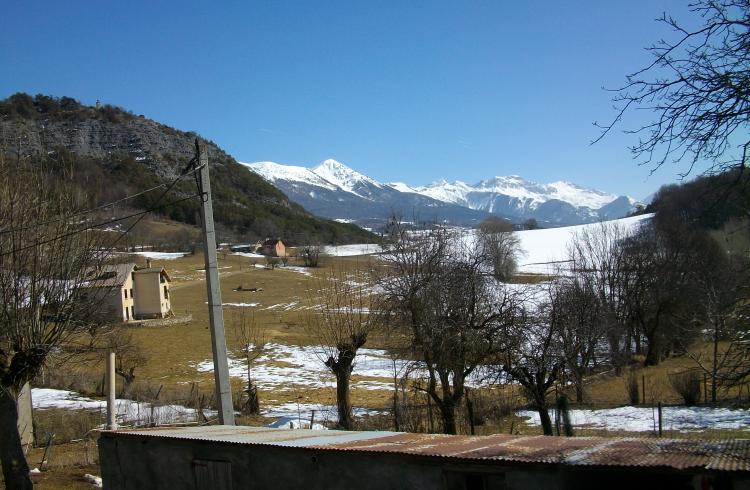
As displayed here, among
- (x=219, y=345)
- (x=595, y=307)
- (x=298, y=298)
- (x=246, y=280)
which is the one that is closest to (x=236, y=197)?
(x=246, y=280)

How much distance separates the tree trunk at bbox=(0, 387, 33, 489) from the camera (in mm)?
A: 10117

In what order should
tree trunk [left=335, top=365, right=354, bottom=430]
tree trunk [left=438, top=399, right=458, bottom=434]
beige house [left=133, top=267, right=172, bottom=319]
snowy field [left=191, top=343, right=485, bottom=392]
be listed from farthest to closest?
beige house [left=133, top=267, right=172, bottom=319] → snowy field [left=191, top=343, right=485, bottom=392] → tree trunk [left=335, top=365, right=354, bottom=430] → tree trunk [left=438, top=399, right=458, bottom=434]

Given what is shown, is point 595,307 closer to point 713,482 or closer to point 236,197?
→ point 713,482

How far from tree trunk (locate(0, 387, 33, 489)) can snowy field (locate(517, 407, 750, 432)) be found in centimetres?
1754

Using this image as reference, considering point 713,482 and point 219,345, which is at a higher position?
point 219,345

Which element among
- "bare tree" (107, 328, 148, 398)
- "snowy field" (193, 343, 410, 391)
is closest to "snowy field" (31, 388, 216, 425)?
"bare tree" (107, 328, 148, 398)

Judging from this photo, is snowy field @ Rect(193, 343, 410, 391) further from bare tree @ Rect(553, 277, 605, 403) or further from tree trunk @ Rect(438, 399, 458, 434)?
tree trunk @ Rect(438, 399, 458, 434)

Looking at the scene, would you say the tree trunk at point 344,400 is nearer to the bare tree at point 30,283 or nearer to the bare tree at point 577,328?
the bare tree at point 577,328

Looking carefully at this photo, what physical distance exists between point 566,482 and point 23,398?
15828 millimetres

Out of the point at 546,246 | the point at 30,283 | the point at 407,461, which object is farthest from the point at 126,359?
Result: the point at 546,246

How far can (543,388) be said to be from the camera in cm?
1850

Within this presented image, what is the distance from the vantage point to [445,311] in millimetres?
19828

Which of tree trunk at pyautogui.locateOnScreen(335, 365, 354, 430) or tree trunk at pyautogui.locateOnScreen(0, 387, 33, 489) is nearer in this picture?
tree trunk at pyautogui.locateOnScreen(0, 387, 33, 489)

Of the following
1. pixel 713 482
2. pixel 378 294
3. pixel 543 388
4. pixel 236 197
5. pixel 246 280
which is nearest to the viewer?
pixel 713 482
